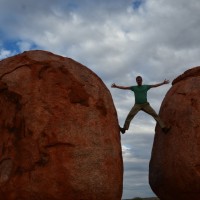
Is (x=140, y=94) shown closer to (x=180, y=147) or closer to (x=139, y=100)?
(x=139, y=100)

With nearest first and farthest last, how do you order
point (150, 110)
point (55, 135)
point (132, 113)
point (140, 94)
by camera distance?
1. point (55, 135)
2. point (132, 113)
3. point (140, 94)
4. point (150, 110)

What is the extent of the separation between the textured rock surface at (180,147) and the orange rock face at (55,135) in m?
2.52

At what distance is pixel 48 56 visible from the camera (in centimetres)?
1229

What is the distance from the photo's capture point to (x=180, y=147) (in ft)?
45.3

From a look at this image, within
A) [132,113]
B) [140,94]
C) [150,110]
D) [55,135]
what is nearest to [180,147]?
[150,110]

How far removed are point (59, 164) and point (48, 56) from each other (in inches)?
120

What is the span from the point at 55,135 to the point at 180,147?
4.49m

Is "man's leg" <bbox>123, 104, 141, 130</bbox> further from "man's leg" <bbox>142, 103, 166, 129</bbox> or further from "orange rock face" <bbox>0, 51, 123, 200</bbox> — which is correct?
"orange rock face" <bbox>0, 51, 123, 200</bbox>

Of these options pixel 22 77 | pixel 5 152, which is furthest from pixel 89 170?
pixel 22 77

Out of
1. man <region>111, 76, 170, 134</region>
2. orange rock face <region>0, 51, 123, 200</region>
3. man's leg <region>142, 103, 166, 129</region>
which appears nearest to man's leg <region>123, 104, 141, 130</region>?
man <region>111, 76, 170, 134</region>

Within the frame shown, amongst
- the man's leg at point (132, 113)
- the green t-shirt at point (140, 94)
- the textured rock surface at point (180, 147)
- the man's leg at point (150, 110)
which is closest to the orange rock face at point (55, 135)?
the man's leg at point (132, 113)

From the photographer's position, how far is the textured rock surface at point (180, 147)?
13.6 m

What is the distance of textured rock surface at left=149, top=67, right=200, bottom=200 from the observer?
44.5 feet

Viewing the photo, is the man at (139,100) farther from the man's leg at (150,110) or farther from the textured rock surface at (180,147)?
the textured rock surface at (180,147)
